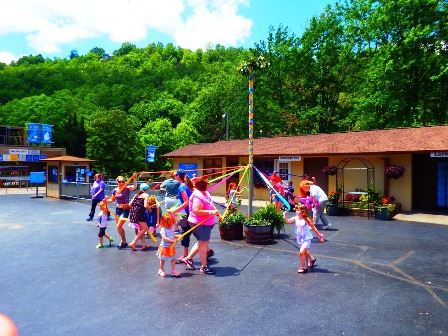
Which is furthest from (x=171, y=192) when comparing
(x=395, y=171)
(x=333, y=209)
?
(x=395, y=171)

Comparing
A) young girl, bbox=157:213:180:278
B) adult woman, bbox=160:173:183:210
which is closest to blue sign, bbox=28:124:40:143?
adult woman, bbox=160:173:183:210

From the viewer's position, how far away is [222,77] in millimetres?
51375

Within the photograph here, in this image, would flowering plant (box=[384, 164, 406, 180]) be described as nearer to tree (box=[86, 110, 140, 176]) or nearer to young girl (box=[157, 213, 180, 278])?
young girl (box=[157, 213, 180, 278])

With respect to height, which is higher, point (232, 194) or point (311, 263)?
point (232, 194)

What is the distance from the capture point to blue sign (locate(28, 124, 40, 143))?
37.6 metres

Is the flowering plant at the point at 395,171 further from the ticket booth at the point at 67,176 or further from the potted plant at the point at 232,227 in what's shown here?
the ticket booth at the point at 67,176

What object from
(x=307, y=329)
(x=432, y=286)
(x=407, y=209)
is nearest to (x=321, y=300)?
(x=307, y=329)

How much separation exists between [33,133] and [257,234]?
3524 cm

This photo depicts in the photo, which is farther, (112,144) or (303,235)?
(112,144)

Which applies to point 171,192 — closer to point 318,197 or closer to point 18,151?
point 318,197

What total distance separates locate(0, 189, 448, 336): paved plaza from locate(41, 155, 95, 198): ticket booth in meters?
12.2

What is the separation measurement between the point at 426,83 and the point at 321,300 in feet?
91.8

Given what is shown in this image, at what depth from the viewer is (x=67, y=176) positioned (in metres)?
23.5

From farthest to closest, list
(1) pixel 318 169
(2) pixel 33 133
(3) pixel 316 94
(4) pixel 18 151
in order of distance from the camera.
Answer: (4) pixel 18 151 < (2) pixel 33 133 < (3) pixel 316 94 < (1) pixel 318 169
